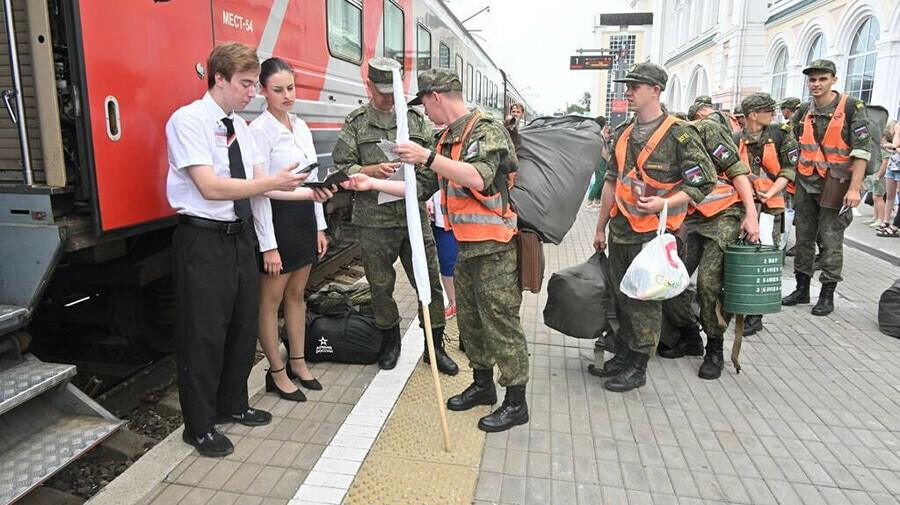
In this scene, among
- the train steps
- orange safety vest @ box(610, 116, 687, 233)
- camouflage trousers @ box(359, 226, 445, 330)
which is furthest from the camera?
camouflage trousers @ box(359, 226, 445, 330)

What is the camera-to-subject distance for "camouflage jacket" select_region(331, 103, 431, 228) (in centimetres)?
381

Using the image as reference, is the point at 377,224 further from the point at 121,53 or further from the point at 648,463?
the point at 648,463

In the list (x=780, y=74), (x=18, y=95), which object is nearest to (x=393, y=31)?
(x=18, y=95)

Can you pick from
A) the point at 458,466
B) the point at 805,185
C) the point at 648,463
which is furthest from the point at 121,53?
the point at 805,185

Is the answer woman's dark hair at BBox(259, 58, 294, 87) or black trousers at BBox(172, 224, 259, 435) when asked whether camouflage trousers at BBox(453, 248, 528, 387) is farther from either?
woman's dark hair at BBox(259, 58, 294, 87)

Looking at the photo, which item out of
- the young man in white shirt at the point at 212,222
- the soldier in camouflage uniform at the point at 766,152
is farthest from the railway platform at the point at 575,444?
the soldier in camouflage uniform at the point at 766,152

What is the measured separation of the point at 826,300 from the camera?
18.2 feet

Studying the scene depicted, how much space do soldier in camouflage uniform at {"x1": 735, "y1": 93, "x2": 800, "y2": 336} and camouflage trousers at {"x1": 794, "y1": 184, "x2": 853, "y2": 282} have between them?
30.4 inches

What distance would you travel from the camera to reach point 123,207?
2.93 meters

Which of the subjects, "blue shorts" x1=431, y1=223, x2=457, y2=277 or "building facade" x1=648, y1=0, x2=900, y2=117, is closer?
"blue shorts" x1=431, y1=223, x2=457, y2=277

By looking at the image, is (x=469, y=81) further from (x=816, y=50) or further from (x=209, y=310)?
(x=816, y=50)

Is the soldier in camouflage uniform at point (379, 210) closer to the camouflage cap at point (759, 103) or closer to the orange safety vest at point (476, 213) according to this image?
A: the orange safety vest at point (476, 213)

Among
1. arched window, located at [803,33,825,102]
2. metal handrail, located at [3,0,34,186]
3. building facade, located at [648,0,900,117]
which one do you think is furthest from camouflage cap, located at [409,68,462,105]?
arched window, located at [803,33,825,102]

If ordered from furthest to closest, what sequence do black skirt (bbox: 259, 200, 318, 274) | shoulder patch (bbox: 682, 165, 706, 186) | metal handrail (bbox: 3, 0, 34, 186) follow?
shoulder patch (bbox: 682, 165, 706, 186)
black skirt (bbox: 259, 200, 318, 274)
metal handrail (bbox: 3, 0, 34, 186)
